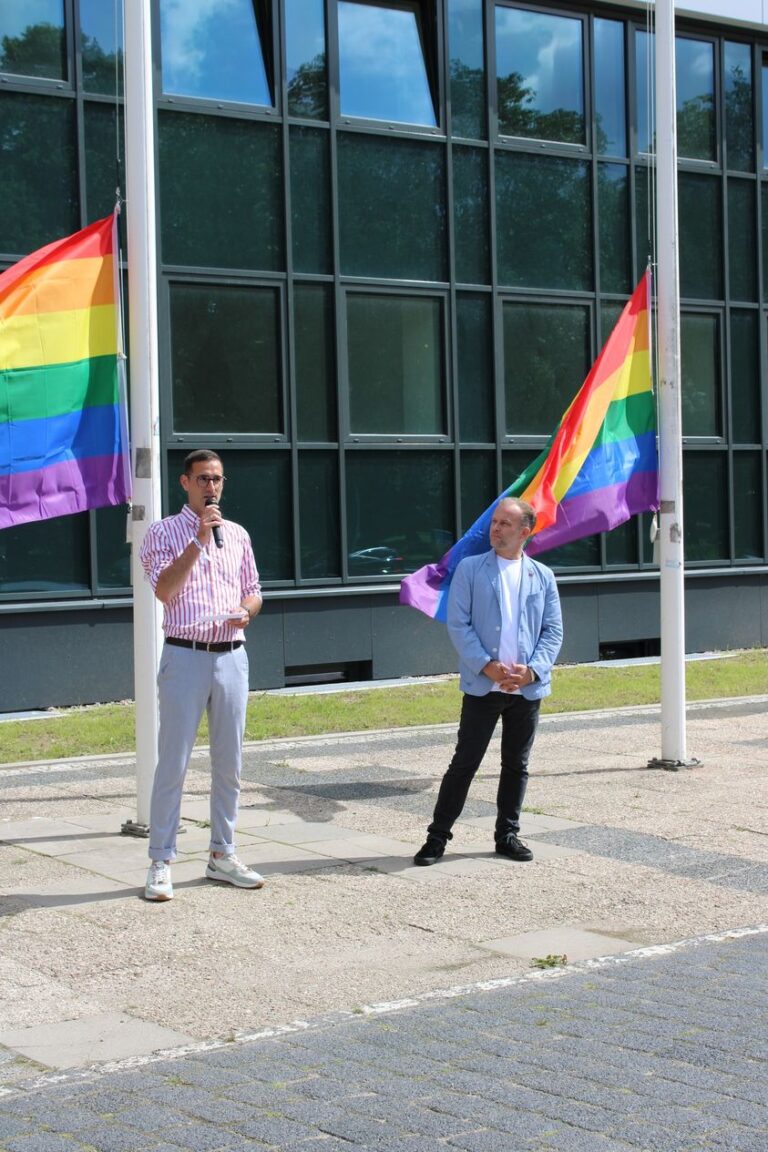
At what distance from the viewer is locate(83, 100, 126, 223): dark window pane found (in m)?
15.1

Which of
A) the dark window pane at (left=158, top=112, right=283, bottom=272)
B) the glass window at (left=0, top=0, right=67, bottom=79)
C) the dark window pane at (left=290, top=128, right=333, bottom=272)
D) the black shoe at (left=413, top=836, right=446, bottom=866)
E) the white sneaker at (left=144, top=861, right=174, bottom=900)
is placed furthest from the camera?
the dark window pane at (left=290, top=128, right=333, bottom=272)

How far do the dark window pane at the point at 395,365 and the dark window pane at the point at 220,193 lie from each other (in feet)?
4.07

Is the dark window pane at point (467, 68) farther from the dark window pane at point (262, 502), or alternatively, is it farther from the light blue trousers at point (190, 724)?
the light blue trousers at point (190, 724)

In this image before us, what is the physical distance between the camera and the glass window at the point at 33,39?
48.2 ft

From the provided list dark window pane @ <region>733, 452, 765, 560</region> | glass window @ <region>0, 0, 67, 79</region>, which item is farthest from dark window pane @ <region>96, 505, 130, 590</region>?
dark window pane @ <region>733, 452, 765, 560</region>

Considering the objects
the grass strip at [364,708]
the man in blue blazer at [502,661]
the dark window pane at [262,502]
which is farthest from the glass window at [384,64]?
the man in blue blazer at [502,661]

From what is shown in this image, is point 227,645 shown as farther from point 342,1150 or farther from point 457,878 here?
point 342,1150

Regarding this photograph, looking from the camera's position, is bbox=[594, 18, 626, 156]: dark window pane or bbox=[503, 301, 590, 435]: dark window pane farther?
bbox=[594, 18, 626, 156]: dark window pane

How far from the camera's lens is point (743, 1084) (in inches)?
190

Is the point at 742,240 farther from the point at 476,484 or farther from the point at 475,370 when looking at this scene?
the point at 476,484

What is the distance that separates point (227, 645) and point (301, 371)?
30.2ft

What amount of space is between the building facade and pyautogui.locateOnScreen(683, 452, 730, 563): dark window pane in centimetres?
4

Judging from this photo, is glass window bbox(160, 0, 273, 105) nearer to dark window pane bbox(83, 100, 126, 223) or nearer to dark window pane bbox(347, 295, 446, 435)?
dark window pane bbox(83, 100, 126, 223)

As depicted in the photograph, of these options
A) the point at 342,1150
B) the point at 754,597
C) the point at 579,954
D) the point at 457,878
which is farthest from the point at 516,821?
the point at 754,597
